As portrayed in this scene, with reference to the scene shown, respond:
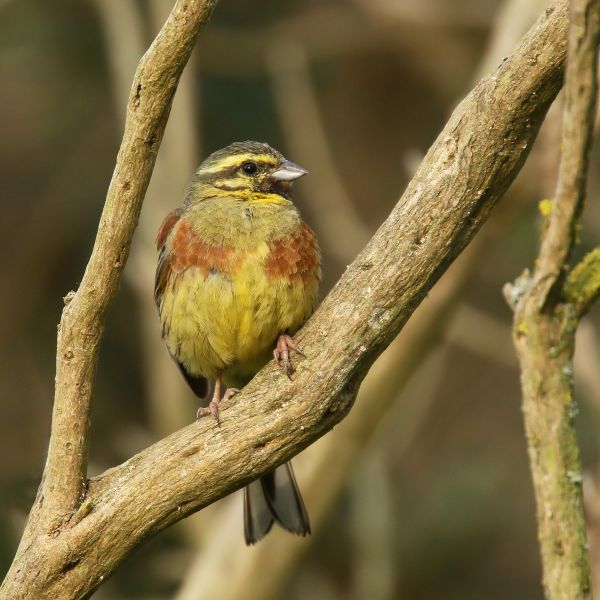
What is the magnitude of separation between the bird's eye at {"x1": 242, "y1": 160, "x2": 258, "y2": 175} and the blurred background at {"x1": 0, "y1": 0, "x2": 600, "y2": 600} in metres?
2.28

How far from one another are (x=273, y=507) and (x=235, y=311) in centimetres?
91

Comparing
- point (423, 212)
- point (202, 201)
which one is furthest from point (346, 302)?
point (202, 201)

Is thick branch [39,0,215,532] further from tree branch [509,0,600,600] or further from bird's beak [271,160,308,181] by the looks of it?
bird's beak [271,160,308,181]

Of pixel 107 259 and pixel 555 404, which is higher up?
pixel 107 259

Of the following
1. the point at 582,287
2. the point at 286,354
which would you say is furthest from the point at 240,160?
the point at 582,287

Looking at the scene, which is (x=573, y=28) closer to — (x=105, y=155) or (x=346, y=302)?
(x=346, y=302)

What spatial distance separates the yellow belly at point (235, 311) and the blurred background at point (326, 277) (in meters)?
2.48

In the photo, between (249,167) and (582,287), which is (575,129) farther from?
(249,167)

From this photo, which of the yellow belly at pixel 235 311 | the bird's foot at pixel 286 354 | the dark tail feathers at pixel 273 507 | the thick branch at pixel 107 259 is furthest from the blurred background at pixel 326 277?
the thick branch at pixel 107 259

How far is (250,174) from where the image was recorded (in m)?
4.71

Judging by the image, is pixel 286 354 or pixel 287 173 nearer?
pixel 286 354

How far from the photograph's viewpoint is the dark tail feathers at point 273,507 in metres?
4.62

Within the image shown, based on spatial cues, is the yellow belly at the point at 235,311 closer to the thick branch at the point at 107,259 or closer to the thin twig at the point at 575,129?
the thick branch at the point at 107,259

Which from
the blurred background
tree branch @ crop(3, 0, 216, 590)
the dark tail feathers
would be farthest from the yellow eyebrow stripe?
the blurred background
